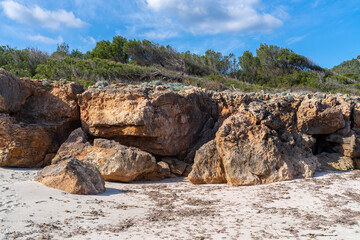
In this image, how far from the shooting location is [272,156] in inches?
272

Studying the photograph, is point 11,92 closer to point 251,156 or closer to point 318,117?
point 251,156

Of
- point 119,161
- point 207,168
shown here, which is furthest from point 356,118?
point 119,161

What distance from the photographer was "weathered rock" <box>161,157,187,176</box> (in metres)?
8.26

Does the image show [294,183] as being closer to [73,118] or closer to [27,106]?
[73,118]

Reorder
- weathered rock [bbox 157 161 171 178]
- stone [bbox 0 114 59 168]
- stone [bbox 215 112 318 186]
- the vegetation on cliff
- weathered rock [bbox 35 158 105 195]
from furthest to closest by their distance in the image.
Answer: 1. the vegetation on cliff
2. weathered rock [bbox 157 161 171 178]
3. stone [bbox 0 114 59 168]
4. stone [bbox 215 112 318 186]
5. weathered rock [bbox 35 158 105 195]

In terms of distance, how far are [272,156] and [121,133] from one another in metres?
4.08

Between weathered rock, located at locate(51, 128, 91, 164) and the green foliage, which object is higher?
the green foliage

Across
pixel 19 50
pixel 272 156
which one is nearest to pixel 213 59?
pixel 19 50

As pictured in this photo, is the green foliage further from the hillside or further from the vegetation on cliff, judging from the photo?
the hillside

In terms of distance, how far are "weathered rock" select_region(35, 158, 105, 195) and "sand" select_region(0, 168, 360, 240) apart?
19cm

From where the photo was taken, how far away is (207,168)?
24.0ft

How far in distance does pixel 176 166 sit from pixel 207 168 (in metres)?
1.30

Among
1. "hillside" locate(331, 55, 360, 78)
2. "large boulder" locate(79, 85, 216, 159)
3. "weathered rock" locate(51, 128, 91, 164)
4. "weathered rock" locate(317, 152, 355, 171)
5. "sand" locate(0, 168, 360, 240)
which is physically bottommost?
"sand" locate(0, 168, 360, 240)

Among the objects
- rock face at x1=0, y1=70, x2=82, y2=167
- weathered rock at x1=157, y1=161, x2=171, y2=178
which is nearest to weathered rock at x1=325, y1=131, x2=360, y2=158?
weathered rock at x1=157, y1=161, x2=171, y2=178
